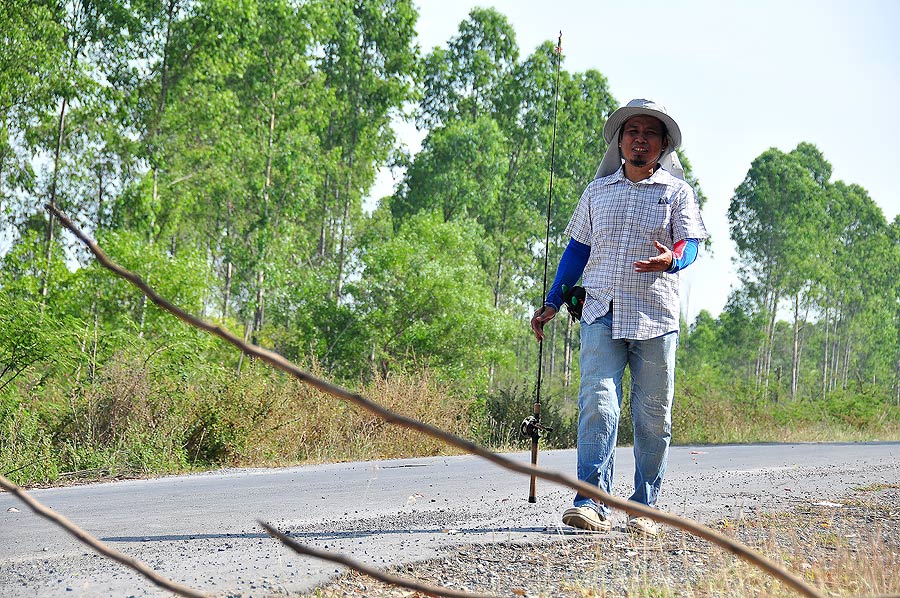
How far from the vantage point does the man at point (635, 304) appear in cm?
534

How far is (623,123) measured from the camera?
5.67 meters

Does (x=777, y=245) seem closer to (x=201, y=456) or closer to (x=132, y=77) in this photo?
(x=132, y=77)

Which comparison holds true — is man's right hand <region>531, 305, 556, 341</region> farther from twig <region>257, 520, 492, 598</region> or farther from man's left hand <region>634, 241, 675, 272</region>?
twig <region>257, 520, 492, 598</region>

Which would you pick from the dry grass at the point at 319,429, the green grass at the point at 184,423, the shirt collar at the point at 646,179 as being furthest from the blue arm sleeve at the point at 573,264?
the dry grass at the point at 319,429

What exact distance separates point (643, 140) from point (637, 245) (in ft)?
1.87

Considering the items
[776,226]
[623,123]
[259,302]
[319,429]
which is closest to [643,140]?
[623,123]

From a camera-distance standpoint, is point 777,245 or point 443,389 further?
point 777,245

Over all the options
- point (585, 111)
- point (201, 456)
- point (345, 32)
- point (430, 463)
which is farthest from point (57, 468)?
point (585, 111)

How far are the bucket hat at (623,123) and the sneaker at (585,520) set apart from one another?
6.15ft

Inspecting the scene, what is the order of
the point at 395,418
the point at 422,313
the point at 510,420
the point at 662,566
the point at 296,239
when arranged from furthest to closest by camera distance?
the point at 296,239 → the point at 422,313 → the point at 510,420 → the point at 662,566 → the point at 395,418

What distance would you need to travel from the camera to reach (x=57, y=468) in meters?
10.5

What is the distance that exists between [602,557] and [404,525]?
4.93 ft

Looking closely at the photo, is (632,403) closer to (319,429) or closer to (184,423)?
(184,423)

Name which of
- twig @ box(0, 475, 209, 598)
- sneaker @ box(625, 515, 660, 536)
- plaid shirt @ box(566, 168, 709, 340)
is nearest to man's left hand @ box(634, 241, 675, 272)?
plaid shirt @ box(566, 168, 709, 340)
